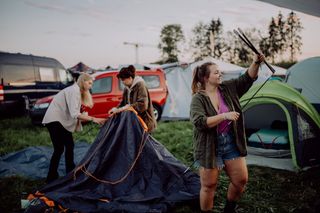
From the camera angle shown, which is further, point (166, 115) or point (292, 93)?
point (166, 115)

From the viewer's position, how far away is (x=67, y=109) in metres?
4.27

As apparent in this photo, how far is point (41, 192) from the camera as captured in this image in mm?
3697

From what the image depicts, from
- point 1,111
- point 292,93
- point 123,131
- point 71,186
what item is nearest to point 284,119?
point 292,93

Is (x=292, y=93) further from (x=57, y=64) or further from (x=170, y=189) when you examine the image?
(x=57, y=64)

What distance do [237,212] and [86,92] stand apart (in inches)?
113

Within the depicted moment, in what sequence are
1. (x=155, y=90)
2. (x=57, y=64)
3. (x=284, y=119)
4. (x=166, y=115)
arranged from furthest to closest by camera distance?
(x=57, y=64) < (x=166, y=115) < (x=155, y=90) < (x=284, y=119)

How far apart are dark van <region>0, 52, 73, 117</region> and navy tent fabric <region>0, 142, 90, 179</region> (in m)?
4.53

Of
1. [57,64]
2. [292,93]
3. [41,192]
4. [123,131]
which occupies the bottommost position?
[41,192]

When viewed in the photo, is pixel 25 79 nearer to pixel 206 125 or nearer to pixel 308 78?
pixel 308 78

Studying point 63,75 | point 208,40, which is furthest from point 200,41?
point 63,75

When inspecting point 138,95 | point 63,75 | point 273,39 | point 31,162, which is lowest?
point 31,162

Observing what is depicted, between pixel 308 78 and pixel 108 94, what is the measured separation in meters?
6.07

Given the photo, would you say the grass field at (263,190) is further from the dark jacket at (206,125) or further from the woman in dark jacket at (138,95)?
the dark jacket at (206,125)

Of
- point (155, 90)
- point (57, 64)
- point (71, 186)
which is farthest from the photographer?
point (57, 64)
